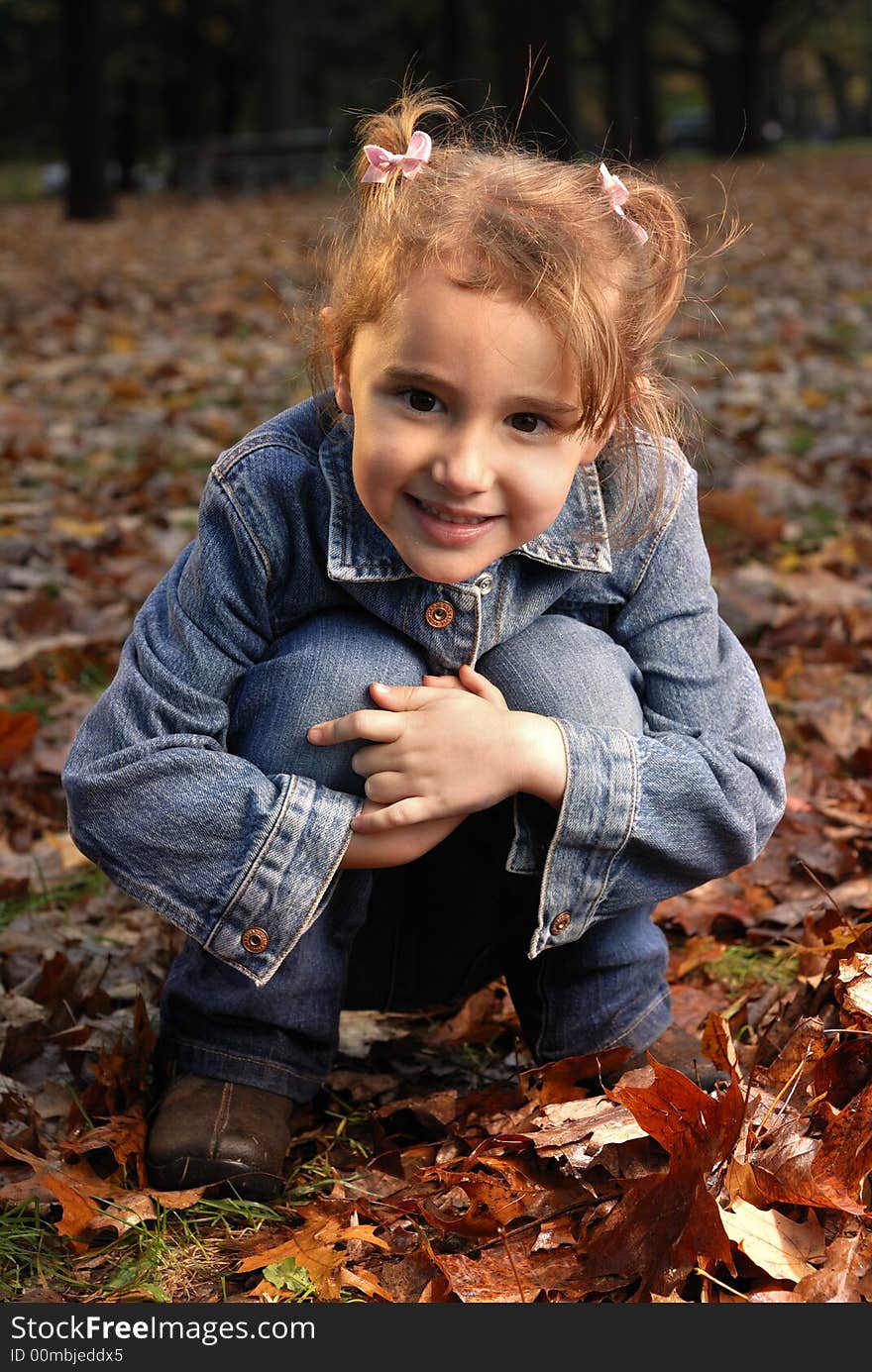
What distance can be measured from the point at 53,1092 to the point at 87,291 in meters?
8.57

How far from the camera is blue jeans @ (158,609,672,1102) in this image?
73.4 inches

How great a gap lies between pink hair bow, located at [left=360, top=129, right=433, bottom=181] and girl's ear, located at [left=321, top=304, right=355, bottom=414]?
18cm

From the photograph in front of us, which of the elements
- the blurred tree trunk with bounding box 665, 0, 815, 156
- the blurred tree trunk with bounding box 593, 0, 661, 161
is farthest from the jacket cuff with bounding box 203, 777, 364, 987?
the blurred tree trunk with bounding box 665, 0, 815, 156

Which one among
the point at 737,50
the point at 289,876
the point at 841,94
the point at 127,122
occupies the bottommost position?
the point at 841,94

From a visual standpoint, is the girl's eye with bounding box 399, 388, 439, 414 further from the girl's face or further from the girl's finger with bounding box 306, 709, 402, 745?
the girl's finger with bounding box 306, 709, 402, 745

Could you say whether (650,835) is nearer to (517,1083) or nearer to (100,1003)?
(517,1083)

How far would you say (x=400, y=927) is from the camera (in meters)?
2.12

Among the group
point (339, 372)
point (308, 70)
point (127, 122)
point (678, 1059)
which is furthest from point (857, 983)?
point (308, 70)

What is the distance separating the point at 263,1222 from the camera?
1.83 meters

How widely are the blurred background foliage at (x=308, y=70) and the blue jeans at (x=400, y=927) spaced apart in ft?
33.6

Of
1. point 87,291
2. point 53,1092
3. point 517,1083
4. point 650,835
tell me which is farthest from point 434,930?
point 87,291

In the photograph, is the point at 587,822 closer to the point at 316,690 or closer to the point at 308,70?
the point at 316,690

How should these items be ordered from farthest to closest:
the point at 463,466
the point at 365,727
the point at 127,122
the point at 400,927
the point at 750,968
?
the point at 127,122
the point at 750,968
the point at 400,927
the point at 365,727
the point at 463,466

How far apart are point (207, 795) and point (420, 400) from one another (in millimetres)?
531
